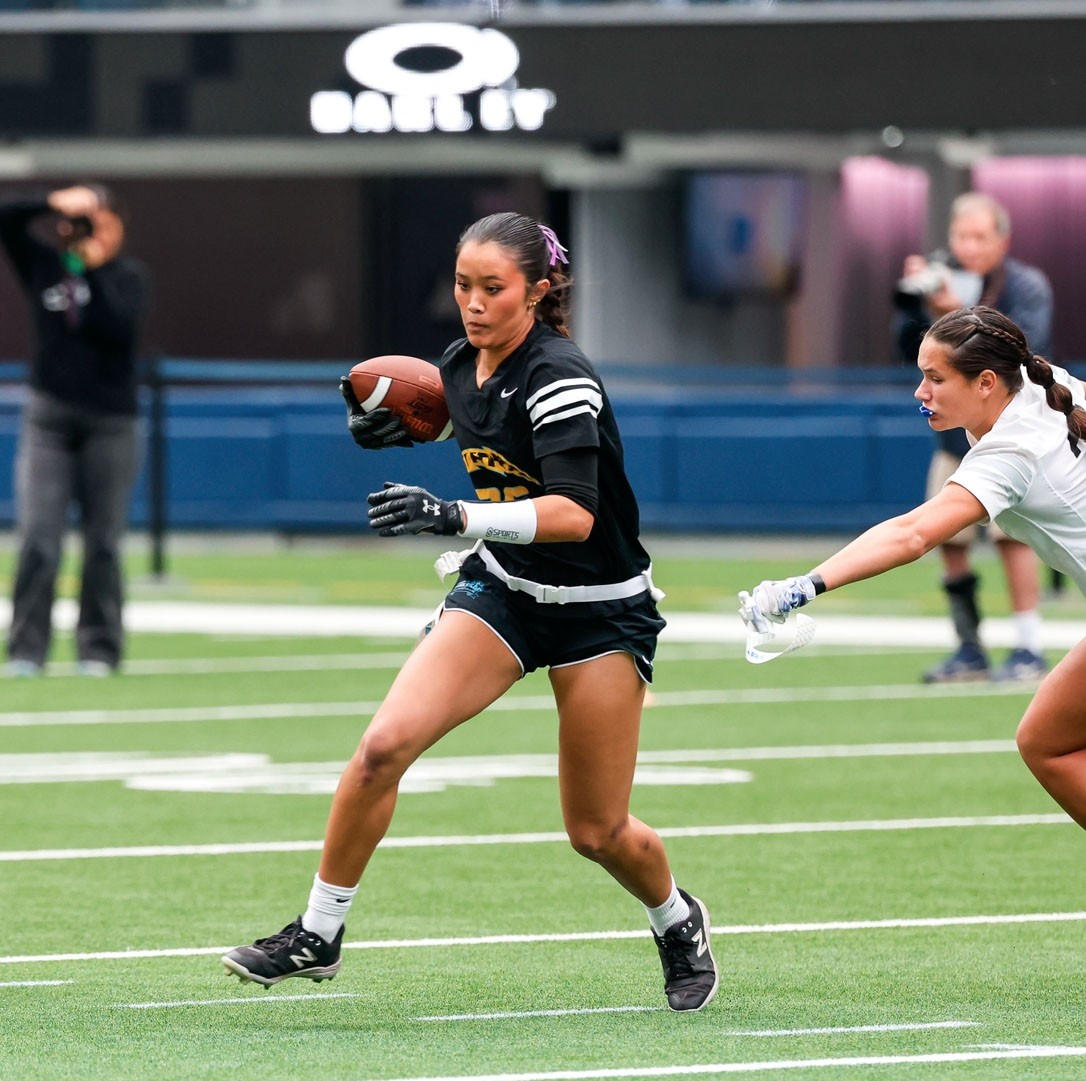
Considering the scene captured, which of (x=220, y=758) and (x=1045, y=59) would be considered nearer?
(x=220, y=758)

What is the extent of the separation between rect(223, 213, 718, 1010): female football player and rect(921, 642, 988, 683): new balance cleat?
6.58 metres

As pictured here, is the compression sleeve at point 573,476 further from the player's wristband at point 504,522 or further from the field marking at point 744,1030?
the field marking at point 744,1030

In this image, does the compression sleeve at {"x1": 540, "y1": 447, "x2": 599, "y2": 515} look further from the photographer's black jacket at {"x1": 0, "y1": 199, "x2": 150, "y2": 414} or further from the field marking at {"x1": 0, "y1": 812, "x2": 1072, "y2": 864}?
the photographer's black jacket at {"x1": 0, "y1": 199, "x2": 150, "y2": 414}

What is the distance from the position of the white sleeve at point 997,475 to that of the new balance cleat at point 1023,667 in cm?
677

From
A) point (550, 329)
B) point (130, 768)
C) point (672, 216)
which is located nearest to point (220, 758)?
point (130, 768)

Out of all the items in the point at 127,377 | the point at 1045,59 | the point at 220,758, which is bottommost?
the point at 220,758

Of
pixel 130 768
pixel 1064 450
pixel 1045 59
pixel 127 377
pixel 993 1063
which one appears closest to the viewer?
pixel 993 1063

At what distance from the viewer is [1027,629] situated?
1230 cm

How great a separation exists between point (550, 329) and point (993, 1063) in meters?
2.03

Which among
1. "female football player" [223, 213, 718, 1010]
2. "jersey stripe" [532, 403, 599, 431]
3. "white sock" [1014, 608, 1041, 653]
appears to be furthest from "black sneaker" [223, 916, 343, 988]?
"white sock" [1014, 608, 1041, 653]

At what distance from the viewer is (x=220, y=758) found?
10531mm

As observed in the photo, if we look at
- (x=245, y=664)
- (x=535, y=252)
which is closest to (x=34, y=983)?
(x=535, y=252)

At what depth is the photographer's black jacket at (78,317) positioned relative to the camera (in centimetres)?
1255

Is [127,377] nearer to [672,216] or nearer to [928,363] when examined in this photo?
[928,363]
